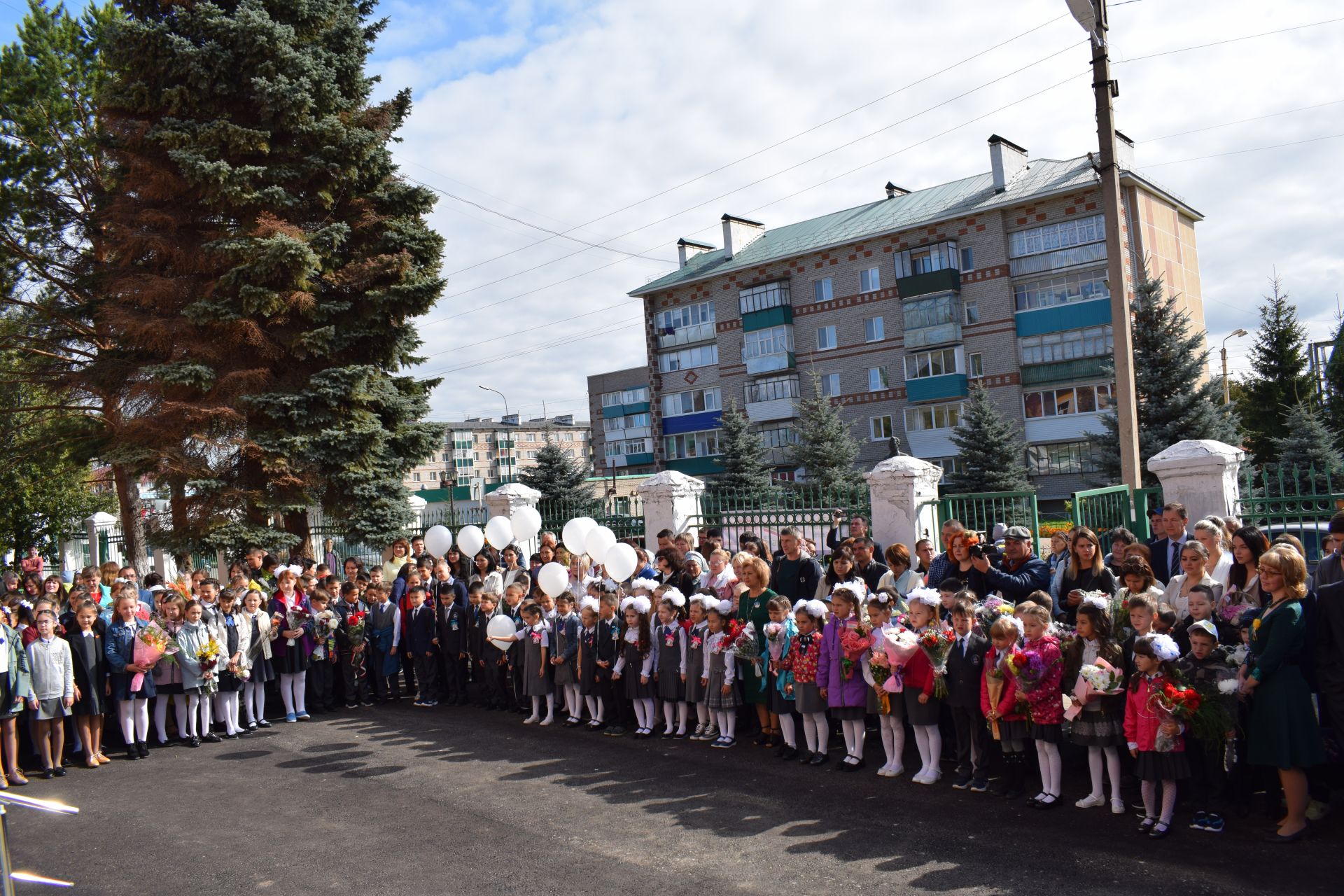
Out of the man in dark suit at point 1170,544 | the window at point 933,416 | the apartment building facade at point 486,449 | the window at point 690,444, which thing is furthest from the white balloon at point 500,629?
the apartment building facade at point 486,449

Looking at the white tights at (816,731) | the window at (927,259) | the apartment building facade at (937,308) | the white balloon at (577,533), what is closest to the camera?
the white tights at (816,731)

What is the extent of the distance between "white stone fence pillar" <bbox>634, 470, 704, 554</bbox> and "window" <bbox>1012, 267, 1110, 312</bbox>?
2832cm

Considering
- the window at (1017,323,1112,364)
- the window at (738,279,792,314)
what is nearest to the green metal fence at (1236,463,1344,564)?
the window at (1017,323,1112,364)

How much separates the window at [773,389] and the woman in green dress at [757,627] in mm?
38352

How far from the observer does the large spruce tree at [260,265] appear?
52.0 feet

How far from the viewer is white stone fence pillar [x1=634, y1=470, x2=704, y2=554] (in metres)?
13.7

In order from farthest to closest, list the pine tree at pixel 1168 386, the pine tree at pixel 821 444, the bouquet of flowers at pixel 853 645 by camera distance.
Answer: the pine tree at pixel 821 444 < the pine tree at pixel 1168 386 < the bouquet of flowers at pixel 853 645

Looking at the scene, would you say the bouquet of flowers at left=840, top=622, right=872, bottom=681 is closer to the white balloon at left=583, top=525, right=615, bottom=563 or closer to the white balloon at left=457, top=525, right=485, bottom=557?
the white balloon at left=583, top=525, right=615, bottom=563

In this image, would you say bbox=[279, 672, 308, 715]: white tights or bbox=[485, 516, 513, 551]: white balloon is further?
bbox=[485, 516, 513, 551]: white balloon

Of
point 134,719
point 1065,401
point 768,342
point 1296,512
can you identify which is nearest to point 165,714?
point 134,719

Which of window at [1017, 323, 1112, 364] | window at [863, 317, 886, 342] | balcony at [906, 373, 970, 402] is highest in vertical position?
window at [863, 317, 886, 342]

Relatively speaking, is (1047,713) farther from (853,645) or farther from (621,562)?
(621,562)

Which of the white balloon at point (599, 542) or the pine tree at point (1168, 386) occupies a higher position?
the pine tree at point (1168, 386)

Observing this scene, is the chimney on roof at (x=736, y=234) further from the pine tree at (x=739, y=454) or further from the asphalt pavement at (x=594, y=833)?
the asphalt pavement at (x=594, y=833)
